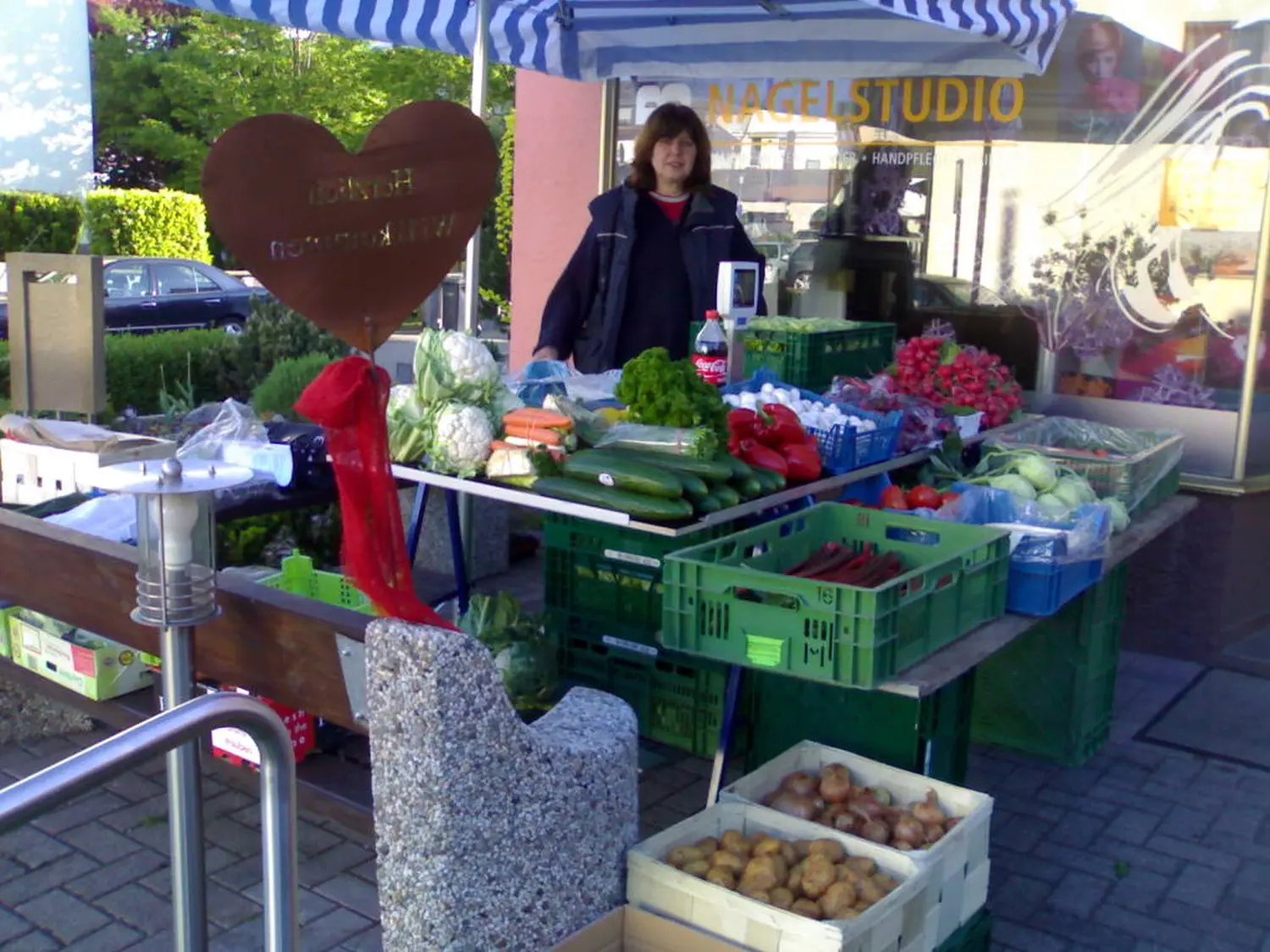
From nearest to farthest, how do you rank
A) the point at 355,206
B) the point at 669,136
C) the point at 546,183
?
the point at 355,206 → the point at 669,136 → the point at 546,183

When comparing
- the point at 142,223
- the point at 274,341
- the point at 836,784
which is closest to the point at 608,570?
the point at 836,784

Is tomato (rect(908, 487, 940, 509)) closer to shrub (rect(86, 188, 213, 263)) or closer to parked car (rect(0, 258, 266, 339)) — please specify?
parked car (rect(0, 258, 266, 339))

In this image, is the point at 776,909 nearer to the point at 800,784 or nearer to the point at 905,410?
the point at 800,784

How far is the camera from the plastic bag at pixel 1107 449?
15.6ft

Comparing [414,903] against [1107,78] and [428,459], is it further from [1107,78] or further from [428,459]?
[1107,78]

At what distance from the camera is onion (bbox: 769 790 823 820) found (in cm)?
322

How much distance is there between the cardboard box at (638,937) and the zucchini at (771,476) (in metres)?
1.54

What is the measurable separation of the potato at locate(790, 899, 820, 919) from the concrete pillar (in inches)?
17.3

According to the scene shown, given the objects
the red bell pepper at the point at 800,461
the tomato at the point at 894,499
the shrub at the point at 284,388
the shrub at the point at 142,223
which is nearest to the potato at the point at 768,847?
the red bell pepper at the point at 800,461

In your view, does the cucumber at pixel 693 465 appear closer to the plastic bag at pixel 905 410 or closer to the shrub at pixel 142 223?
the plastic bag at pixel 905 410

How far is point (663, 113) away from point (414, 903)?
12.4ft

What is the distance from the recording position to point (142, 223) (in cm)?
2419

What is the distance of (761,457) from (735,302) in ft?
3.45

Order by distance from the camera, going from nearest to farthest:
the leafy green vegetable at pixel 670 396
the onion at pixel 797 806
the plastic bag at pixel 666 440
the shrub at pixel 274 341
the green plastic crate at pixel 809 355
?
the onion at pixel 797 806
the plastic bag at pixel 666 440
the leafy green vegetable at pixel 670 396
the green plastic crate at pixel 809 355
the shrub at pixel 274 341
